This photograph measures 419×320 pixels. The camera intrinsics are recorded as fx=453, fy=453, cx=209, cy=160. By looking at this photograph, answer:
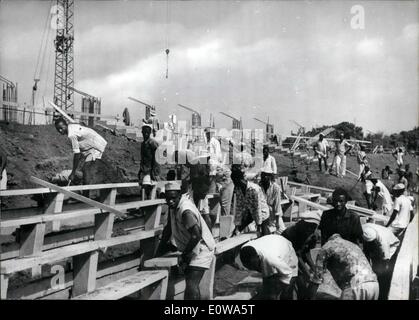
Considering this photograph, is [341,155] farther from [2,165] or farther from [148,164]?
[2,165]

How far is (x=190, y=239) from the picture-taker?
13.3 ft

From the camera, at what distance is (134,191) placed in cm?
1151

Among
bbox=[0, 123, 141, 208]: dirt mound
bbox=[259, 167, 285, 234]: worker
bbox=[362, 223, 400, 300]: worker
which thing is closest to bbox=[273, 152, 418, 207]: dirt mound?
bbox=[0, 123, 141, 208]: dirt mound

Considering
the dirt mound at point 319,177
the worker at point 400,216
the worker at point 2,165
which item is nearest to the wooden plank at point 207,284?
the worker at point 2,165

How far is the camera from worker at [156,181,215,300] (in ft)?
13.2

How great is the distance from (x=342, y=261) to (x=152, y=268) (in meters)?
1.85

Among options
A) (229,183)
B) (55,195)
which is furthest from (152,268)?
(229,183)

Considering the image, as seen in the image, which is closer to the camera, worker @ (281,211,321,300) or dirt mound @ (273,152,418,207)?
worker @ (281,211,321,300)

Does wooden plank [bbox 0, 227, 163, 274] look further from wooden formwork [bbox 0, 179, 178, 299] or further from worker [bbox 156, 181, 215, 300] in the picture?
worker [bbox 156, 181, 215, 300]

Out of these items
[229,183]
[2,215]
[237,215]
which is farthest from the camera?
[237,215]

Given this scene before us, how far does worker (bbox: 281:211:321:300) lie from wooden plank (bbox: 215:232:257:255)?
2.25 ft

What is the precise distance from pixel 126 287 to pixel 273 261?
1323 millimetres
